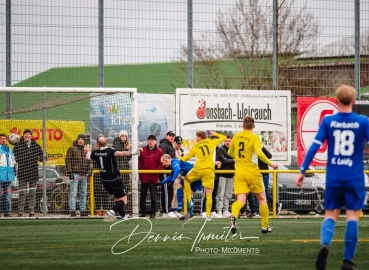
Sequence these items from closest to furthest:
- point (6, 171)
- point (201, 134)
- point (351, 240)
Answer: point (351, 240) → point (201, 134) → point (6, 171)

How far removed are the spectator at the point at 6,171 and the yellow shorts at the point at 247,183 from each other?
737 centimetres

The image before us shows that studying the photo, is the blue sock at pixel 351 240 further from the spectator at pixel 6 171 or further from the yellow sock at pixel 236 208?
the spectator at pixel 6 171

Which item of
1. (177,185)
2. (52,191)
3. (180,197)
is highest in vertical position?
(177,185)

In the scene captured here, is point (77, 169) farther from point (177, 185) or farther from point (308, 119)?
point (308, 119)

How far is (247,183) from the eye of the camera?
1442 centimetres

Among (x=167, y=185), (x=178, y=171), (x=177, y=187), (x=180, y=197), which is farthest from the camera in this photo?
(x=177, y=187)

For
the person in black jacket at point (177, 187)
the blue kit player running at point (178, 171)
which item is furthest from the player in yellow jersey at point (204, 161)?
the person in black jacket at point (177, 187)

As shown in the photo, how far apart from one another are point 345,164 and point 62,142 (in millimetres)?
12671

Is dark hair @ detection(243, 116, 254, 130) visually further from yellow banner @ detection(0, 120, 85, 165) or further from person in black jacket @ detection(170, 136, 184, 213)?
yellow banner @ detection(0, 120, 85, 165)

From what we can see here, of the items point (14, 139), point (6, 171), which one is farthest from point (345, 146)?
point (14, 139)

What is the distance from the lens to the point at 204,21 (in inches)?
847

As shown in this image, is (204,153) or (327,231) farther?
(204,153)

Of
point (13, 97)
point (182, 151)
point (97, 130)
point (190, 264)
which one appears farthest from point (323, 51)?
point (190, 264)

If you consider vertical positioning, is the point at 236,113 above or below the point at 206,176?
above
